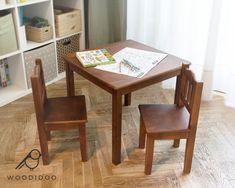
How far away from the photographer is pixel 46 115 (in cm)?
177

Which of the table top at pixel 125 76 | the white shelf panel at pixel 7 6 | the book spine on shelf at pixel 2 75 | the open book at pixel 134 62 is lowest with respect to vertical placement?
the book spine on shelf at pixel 2 75

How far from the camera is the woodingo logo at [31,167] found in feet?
5.81

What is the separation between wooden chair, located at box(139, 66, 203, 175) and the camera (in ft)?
5.32

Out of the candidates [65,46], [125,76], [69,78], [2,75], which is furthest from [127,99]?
[2,75]

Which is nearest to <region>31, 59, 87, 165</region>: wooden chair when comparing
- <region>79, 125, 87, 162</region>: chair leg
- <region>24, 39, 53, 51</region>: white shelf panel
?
<region>79, 125, 87, 162</region>: chair leg

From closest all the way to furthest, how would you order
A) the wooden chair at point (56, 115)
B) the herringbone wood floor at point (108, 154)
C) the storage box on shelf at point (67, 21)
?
1. the wooden chair at point (56, 115)
2. the herringbone wood floor at point (108, 154)
3. the storage box on shelf at point (67, 21)

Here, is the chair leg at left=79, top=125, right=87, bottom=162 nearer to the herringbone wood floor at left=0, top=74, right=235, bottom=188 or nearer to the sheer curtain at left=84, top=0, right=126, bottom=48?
the herringbone wood floor at left=0, top=74, right=235, bottom=188

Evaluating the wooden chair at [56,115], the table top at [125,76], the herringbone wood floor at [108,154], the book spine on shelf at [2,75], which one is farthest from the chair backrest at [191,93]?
the book spine on shelf at [2,75]

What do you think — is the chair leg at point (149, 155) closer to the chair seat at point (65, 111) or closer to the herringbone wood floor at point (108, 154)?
the herringbone wood floor at point (108, 154)

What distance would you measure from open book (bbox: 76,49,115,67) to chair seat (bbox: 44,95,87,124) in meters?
0.24

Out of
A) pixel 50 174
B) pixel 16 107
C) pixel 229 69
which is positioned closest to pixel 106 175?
pixel 50 174

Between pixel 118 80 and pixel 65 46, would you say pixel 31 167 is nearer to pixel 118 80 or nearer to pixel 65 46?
pixel 118 80

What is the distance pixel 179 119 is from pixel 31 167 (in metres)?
0.94

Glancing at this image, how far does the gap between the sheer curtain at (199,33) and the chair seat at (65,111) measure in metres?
1.10
